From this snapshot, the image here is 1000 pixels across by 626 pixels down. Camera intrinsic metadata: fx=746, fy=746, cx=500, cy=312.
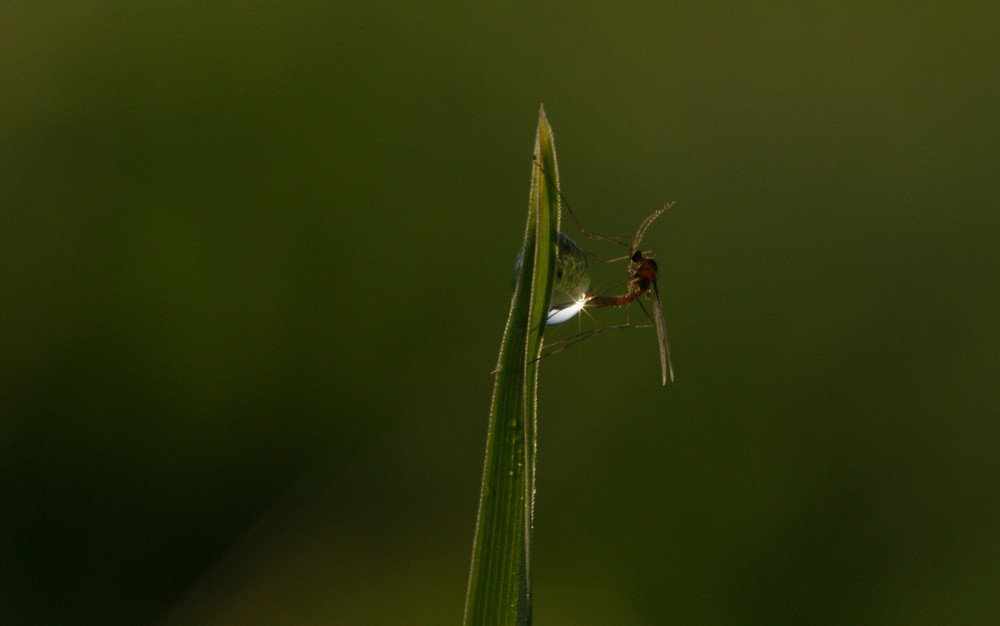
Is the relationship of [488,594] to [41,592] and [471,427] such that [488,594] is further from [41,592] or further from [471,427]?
[41,592]

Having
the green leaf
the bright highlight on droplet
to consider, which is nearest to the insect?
the bright highlight on droplet

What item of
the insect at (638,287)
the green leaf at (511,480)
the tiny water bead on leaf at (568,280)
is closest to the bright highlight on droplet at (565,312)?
the tiny water bead on leaf at (568,280)

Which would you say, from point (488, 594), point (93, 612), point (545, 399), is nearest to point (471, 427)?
point (545, 399)

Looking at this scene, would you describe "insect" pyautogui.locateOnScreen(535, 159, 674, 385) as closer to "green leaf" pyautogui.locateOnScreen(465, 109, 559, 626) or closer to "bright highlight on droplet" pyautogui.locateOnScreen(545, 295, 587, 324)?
"bright highlight on droplet" pyautogui.locateOnScreen(545, 295, 587, 324)

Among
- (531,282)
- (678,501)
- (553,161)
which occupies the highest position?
(678,501)

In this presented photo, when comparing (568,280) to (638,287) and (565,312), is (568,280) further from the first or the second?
(638,287)

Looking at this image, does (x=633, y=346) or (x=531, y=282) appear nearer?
(x=531, y=282)

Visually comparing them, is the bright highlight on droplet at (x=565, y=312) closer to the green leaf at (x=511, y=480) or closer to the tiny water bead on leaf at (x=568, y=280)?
the tiny water bead on leaf at (x=568, y=280)
